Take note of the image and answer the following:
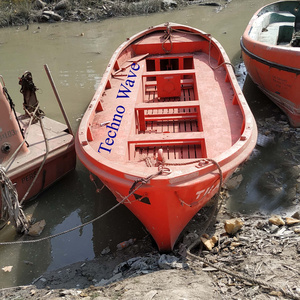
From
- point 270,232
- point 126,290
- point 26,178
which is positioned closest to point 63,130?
point 26,178

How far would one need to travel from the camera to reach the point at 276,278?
336cm

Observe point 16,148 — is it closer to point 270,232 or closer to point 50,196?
point 50,196

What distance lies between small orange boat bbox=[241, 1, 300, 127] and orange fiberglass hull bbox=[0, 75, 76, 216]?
14.7 ft

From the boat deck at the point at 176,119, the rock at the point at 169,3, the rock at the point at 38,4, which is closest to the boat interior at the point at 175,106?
the boat deck at the point at 176,119

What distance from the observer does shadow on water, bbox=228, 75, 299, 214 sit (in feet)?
16.9

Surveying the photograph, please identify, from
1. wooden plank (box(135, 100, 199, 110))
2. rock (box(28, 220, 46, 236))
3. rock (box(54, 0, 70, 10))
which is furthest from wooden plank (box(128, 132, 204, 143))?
rock (box(54, 0, 70, 10))

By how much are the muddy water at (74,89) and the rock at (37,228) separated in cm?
10

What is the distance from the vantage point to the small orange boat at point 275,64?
6477 millimetres

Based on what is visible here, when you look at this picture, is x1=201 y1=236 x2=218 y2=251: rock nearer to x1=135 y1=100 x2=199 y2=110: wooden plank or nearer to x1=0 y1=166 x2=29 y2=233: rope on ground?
x1=135 y1=100 x2=199 y2=110: wooden plank

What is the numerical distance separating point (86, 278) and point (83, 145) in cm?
177

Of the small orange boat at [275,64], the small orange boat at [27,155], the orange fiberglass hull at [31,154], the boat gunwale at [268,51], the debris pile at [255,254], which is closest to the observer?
the debris pile at [255,254]

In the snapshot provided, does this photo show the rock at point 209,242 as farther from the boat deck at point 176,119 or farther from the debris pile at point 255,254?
the boat deck at point 176,119

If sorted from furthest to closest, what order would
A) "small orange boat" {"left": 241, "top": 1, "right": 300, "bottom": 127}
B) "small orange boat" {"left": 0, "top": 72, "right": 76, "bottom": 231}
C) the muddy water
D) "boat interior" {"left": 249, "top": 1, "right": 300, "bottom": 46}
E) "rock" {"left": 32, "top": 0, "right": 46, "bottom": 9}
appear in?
1. "rock" {"left": 32, "top": 0, "right": 46, "bottom": 9}
2. "boat interior" {"left": 249, "top": 1, "right": 300, "bottom": 46}
3. "small orange boat" {"left": 241, "top": 1, "right": 300, "bottom": 127}
4. the muddy water
5. "small orange boat" {"left": 0, "top": 72, "right": 76, "bottom": 231}

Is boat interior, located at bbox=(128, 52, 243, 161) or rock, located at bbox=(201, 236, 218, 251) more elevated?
boat interior, located at bbox=(128, 52, 243, 161)
